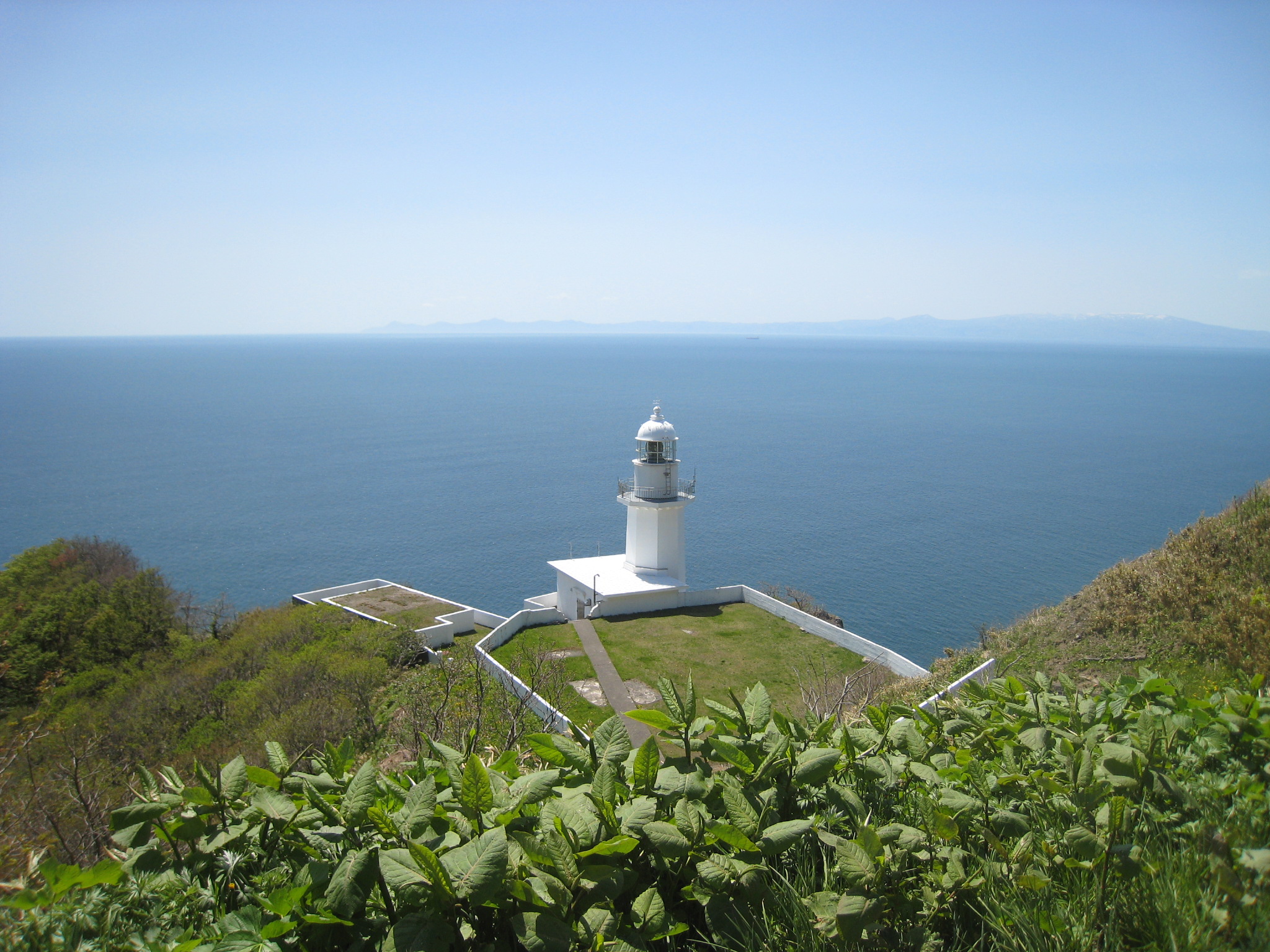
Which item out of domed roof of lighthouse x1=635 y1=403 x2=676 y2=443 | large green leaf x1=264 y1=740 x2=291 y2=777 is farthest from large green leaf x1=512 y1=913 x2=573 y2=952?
domed roof of lighthouse x1=635 y1=403 x2=676 y2=443

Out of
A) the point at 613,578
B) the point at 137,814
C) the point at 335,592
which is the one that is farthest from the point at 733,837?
the point at 335,592

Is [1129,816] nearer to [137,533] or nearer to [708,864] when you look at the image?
[708,864]

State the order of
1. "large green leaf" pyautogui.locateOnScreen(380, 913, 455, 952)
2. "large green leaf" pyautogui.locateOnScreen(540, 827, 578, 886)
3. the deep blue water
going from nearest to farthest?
"large green leaf" pyautogui.locateOnScreen(380, 913, 455, 952) → "large green leaf" pyautogui.locateOnScreen(540, 827, 578, 886) → the deep blue water

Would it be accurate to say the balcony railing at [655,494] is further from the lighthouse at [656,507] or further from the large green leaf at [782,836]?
the large green leaf at [782,836]

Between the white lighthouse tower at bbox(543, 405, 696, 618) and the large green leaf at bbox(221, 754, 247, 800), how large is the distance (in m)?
23.7

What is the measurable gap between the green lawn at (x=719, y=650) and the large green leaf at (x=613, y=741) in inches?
578

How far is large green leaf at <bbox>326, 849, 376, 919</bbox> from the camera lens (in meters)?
2.56

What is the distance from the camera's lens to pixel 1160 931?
254cm

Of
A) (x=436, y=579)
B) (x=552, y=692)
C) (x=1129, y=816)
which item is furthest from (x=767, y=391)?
(x=1129, y=816)

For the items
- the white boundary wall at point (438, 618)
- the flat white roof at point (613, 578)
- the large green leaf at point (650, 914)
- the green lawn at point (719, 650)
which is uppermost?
the large green leaf at point (650, 914)

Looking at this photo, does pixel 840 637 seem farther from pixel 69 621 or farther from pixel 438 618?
pixel 69 621

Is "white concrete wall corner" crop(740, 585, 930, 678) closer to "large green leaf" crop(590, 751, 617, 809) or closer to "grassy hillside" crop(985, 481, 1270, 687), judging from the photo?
"grassy hillside" crop(985, 481, 1270, 687)

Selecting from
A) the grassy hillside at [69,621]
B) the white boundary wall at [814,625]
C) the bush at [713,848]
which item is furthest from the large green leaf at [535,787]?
the grassy hillside at [69,621]

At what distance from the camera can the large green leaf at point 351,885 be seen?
101 inches
